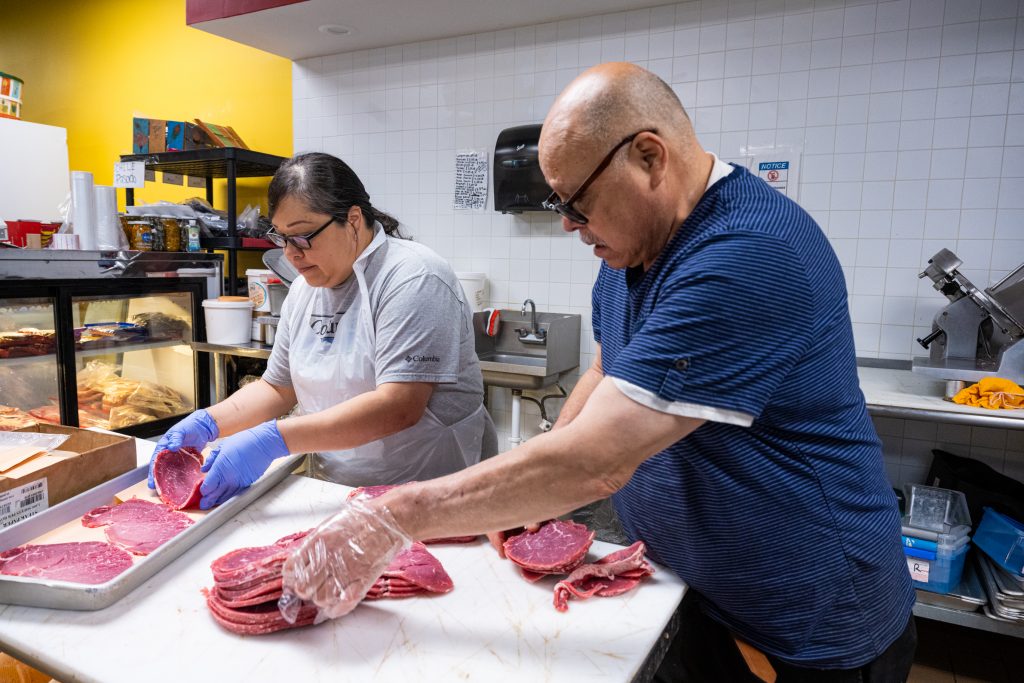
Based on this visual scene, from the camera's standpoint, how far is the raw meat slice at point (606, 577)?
1189 mm

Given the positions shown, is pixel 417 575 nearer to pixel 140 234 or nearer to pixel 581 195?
pixel 581 195

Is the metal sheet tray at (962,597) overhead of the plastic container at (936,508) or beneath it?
beneath

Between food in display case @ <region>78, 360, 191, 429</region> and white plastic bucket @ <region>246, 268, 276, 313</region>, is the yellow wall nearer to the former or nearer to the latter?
white plastic bucket @ <region>246, 268, 276, 313</region>

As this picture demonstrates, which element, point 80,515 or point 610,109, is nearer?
point 610,109

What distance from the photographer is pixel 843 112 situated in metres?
A: 3.05

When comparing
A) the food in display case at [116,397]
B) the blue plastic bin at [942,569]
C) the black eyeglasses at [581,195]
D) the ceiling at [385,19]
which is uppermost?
the ceiling at [385,19]

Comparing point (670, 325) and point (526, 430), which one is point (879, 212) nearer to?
point (526, 430)

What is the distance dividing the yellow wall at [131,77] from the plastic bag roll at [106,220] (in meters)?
1.55

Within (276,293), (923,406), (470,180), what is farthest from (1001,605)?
(276,293)

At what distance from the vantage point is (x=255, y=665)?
999mm

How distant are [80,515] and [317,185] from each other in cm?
101

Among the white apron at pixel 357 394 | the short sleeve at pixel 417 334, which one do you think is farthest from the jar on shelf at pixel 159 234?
the short sleeve at pixel 417 334

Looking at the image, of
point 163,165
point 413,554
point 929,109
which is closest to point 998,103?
point 929,109

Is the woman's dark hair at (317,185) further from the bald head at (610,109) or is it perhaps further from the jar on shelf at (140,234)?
the jar on shelf at (140,234)
